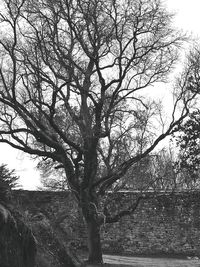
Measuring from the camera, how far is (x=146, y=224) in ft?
78.5

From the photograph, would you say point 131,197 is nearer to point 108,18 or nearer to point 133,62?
point 133,62

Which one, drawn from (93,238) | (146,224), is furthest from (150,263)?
(146,224)

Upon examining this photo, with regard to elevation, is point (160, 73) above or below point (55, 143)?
above

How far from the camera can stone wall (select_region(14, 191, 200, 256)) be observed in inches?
922

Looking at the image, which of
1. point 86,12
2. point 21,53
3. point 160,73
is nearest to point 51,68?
point 21,53

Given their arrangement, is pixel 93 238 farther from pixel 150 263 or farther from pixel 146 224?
pixel 146 224

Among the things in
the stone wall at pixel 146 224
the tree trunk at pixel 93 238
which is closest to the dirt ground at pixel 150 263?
the tree trunk at pixel 93 238

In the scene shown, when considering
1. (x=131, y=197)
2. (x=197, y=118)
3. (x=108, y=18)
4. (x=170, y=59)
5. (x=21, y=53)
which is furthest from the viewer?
(x=131, y=197)

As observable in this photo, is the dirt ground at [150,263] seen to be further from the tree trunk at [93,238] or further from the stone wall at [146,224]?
the stone wall at [146,224]

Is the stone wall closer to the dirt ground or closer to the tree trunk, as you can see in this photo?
the dirt ground

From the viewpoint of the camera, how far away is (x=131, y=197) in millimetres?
24531

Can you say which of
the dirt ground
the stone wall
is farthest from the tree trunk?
the stone wall

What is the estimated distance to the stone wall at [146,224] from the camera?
76.8 feet

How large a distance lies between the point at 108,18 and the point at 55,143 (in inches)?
165
